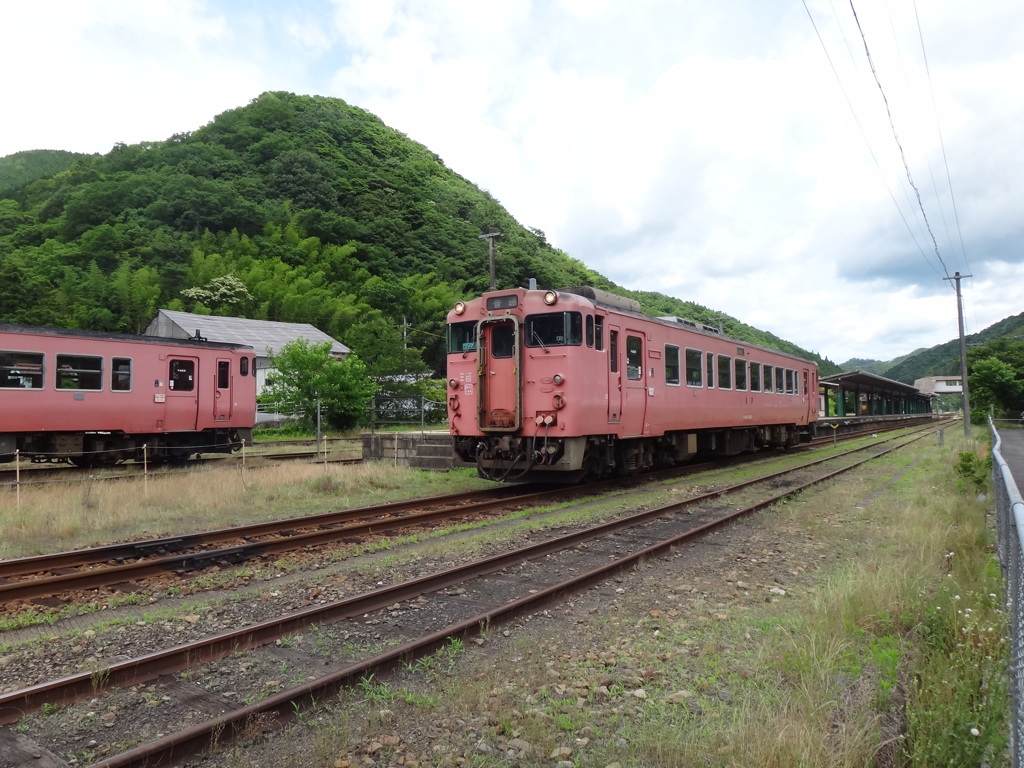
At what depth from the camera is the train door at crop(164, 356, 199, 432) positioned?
1645 centimetres

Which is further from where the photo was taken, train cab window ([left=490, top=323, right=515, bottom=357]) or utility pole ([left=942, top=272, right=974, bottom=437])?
utility pole ([left=942, top=272, right=974, bottom=437])

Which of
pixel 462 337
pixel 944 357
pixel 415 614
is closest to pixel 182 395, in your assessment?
pixel 462 337

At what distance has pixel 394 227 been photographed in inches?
3177

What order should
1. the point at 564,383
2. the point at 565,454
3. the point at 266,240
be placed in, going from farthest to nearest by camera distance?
the point at 266,240 < the point at 565,454 < the point at 564,383

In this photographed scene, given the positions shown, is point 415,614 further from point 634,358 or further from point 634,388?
point 634,358

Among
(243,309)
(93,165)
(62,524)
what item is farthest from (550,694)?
(93,165)

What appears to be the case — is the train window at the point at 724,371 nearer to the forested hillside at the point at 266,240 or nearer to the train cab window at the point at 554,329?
the train cab window at the point at 554,329

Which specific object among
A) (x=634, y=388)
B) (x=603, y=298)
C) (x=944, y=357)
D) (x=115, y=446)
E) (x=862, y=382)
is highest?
(x=944, y=357)

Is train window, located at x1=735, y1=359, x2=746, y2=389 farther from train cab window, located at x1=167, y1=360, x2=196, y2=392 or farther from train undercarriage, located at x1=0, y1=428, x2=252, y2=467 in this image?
train cab window, located at x1=167, y1=360, x2=196, y2=392

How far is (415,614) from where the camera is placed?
18.3 feet

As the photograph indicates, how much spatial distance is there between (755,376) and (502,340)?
10.2 meters

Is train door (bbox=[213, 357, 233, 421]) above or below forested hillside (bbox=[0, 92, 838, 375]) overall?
below

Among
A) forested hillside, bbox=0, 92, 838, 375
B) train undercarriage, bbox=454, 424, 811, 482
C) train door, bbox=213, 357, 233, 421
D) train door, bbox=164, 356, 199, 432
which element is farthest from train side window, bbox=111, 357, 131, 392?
forested hillside, bbox=0, 92, 838, 375

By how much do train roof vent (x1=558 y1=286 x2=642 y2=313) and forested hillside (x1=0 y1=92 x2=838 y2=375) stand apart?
17.9m
